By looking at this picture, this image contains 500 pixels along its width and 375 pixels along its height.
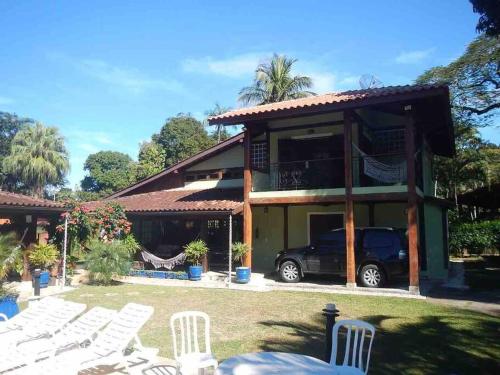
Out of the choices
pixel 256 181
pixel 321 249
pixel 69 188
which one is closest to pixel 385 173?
pixel 321 249

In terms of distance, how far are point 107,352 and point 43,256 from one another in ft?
32.5

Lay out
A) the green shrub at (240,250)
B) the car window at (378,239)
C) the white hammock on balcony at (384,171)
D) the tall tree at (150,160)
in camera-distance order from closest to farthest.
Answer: the car window at (378,239) < the white hammock on balcony at (384,171) < the green shrub at (240,250) < the tall tree at (150,160)

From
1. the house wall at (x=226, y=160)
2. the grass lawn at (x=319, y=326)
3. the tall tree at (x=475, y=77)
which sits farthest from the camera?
the tall tree at (x=475, y=77)

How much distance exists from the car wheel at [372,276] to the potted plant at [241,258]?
3.63 m

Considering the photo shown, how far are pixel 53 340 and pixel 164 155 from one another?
36540 millimetres

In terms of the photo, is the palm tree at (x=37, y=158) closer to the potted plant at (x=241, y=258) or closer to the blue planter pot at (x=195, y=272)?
the blue planter pot at (x=195, y=272)

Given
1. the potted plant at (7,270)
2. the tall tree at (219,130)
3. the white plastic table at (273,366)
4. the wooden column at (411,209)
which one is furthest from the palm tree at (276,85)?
the white plastic table at (273,366)

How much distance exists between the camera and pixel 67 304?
251 inches

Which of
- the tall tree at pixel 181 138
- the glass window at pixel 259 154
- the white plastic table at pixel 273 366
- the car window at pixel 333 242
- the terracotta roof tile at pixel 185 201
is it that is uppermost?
the tall tree at pixel 181 138

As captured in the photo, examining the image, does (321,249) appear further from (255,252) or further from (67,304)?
(67,304)

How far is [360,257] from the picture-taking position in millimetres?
12266

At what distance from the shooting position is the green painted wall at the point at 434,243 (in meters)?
15.2

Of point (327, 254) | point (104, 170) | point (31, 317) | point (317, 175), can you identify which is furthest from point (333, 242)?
point (104, 170)

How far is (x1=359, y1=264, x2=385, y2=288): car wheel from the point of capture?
39.1 feet
